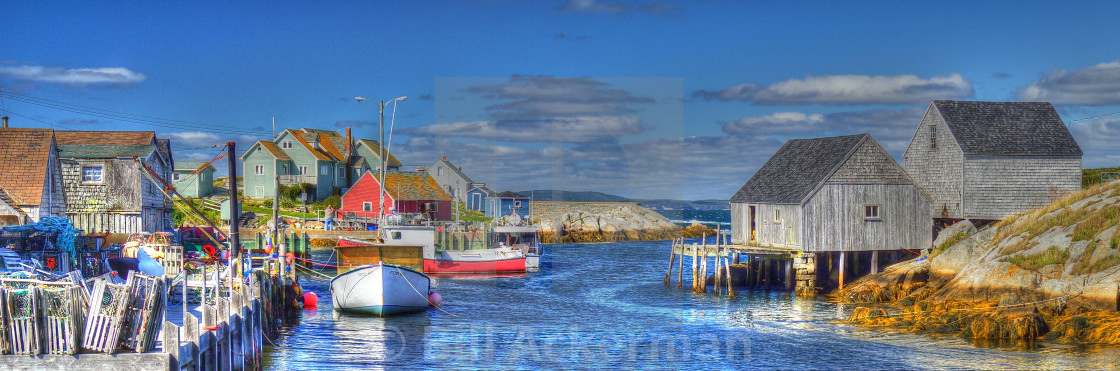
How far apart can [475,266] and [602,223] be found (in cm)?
5052

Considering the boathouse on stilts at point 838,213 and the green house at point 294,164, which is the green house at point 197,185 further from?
the boathouse on stilts at point 838,213

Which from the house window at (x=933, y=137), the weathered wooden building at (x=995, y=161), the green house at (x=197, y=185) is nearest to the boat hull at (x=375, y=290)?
the weathered wooden building at (x=995, y=161)

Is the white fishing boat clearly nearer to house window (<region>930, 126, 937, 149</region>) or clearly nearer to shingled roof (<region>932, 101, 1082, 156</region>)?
house window (<region>930, 126, 937, 149</region>)

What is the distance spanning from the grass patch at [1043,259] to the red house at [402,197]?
50.0 metres

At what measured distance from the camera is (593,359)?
28828 mm

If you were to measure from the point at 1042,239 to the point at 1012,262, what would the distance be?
6.24 ft

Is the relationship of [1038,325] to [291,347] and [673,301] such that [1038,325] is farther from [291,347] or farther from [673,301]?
[291,347]

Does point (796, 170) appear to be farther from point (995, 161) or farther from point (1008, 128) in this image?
point (1008, 128)

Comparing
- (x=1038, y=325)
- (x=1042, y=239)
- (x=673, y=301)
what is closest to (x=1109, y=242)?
(x=1042, y=239)

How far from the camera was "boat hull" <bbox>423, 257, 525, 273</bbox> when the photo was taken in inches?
2147

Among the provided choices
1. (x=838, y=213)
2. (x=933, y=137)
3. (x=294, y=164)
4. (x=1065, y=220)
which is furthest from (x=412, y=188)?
(x=1065, y=220)

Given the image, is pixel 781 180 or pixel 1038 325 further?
pixel 781 180

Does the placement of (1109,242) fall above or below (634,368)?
above

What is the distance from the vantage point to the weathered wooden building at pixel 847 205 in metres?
43.1
